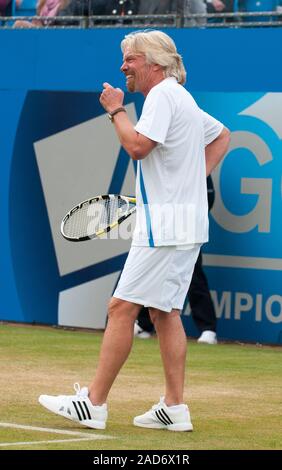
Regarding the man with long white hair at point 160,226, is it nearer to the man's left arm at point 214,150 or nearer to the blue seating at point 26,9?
the man's left arm at point 214,150

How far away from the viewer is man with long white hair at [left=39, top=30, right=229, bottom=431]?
7039 mm

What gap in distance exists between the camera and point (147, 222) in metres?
7.11

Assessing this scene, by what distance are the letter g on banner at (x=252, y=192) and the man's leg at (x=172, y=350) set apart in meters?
5.17

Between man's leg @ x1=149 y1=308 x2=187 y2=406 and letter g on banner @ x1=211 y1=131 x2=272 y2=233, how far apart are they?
5165 millimetres

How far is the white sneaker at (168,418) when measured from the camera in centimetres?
716

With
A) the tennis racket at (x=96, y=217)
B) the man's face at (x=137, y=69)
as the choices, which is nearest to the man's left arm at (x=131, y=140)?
the man's face at (x=137, y=69)

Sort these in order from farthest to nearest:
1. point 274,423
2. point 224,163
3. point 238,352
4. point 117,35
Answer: point 117,35, point 224,163, point 238,352, point 274,423

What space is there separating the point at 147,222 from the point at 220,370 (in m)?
3.51

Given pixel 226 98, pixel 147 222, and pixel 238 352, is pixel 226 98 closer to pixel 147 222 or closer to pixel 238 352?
pixel 238 352

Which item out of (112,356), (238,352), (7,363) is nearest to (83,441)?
(112,356)

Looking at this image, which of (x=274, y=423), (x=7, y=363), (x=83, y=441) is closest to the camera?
(x=83, y=441)

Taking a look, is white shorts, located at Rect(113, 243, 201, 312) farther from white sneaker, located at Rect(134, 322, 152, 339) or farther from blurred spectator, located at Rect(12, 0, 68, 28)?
blurred spectator, located at Rect(12, 0, 68, 28)

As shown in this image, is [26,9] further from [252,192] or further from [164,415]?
[164,415]

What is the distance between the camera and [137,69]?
7.14m
